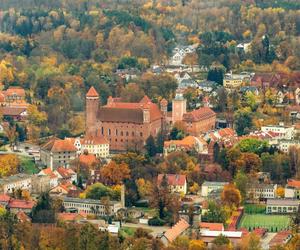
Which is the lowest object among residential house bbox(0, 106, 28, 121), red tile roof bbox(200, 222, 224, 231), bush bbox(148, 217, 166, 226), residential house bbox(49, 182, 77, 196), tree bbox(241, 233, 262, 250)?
residential house bbox(0, 106, 28, 121)

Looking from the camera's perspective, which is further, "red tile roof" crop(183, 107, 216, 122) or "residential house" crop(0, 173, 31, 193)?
"red tile roof" crop(183, 107, 216, 122)

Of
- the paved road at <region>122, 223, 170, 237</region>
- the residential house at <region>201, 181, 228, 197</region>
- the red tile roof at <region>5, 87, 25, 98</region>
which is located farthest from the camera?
the red tile roof at <region>5, 87, 25, 98</region>

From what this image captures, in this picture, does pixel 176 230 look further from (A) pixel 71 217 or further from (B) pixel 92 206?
(B) pixel 92 206

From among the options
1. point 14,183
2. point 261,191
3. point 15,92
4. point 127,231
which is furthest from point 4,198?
point 15,92

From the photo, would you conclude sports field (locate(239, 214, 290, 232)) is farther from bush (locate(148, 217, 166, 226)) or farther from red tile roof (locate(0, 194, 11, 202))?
red tile roof (locate(0, 194, 11, 202))

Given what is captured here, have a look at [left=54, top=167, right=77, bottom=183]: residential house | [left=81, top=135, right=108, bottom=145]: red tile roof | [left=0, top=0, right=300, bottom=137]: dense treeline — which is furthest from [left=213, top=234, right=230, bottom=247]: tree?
[left=0, top=0, right=300, bottom=137]: dense treeline

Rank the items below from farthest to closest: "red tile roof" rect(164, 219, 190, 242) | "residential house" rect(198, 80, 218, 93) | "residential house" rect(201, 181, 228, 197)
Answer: "residential house" rect(198, 80, 218, 93) → "residential house" rect(201, 181, 228, 197) → "red tile roof" rect(164, 219, 190, 242)

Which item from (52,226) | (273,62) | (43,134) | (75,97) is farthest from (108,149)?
(273,62)
